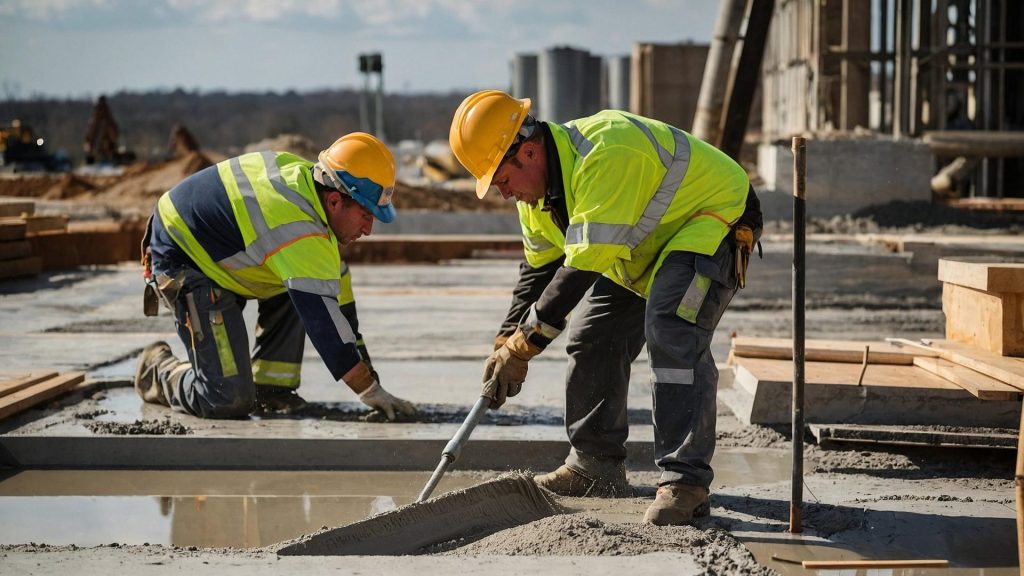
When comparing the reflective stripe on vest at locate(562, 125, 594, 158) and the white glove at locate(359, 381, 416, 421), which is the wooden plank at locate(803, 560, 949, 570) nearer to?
the reflective stripe on vest at locate(562, 125, 594, 158)

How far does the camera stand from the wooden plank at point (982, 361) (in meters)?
4.39

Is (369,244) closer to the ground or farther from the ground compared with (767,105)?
closer to the ground

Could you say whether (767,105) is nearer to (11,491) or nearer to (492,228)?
(492,228)

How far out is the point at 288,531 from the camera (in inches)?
159

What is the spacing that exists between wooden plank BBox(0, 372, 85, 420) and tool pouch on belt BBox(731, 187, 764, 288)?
334 centimetres

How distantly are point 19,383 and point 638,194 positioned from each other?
132 inches

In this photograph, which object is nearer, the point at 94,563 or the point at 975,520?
the point at 94,563

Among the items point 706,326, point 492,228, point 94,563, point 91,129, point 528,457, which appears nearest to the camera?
point 94,563

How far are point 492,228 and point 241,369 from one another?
1015 cm

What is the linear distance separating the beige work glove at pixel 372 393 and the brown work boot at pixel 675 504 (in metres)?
1.38

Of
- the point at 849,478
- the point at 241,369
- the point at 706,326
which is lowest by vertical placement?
the point at 849,478

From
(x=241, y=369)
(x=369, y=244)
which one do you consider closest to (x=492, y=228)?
(x=369, y=244)

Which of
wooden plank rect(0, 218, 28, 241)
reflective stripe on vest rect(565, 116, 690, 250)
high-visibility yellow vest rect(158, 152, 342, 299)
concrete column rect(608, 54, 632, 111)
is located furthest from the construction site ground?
concrete column rect(608, 54, 632, 111)

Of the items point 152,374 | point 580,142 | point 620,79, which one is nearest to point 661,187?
point 580,142
